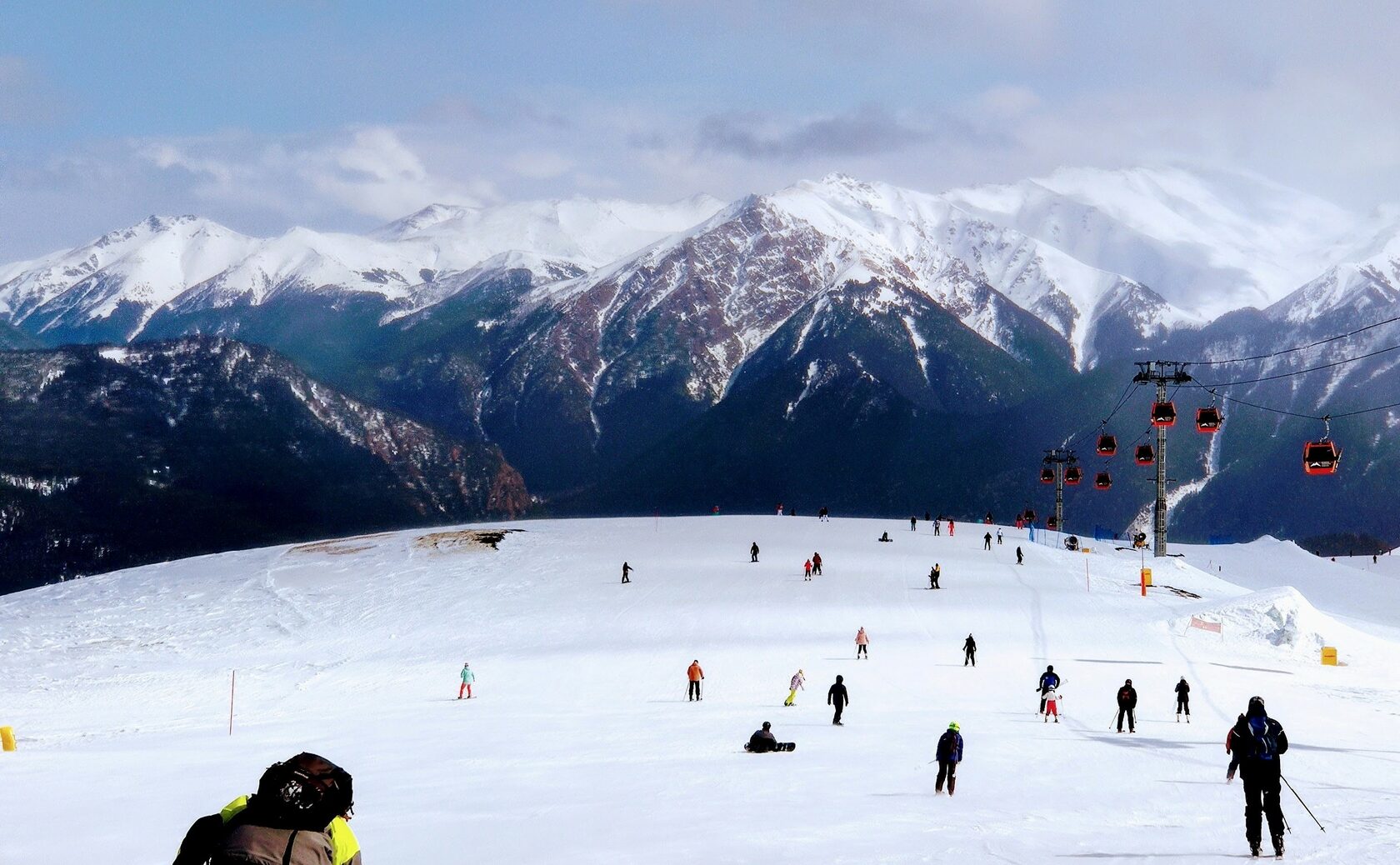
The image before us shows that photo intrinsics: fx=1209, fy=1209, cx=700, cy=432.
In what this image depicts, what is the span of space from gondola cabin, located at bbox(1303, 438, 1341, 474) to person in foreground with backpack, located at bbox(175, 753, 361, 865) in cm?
4688

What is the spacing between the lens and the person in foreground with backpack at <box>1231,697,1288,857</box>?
15.1 metres

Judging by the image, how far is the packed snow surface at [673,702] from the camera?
58.7 ft

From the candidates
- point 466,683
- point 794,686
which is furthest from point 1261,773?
point 466,683

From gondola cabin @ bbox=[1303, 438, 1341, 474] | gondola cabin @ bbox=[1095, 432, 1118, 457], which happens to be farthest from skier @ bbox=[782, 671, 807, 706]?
gondola cabin @ bbox=[1095, 432, 1118, 457]

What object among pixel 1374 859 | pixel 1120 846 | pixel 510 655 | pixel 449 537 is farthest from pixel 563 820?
pixel 449 537

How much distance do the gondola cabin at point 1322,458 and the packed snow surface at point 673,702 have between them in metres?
7.59

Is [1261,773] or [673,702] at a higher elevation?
[1261,773]

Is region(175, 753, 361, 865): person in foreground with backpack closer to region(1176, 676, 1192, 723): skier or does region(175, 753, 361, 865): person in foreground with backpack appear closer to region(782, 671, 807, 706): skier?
region(782, 671, 807, 706): skier

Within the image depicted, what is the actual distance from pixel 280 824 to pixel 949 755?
1642cm

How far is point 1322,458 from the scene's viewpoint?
46.8 meters

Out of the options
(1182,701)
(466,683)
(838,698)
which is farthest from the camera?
(466,683)

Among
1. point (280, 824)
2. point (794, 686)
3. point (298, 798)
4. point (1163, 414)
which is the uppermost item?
point (1163, 414)

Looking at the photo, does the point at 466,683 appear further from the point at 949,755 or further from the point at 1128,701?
the point at 949,755

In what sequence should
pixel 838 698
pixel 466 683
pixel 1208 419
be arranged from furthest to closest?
pixel 1208 419 → pixel 466 683 → pixel 838 698
